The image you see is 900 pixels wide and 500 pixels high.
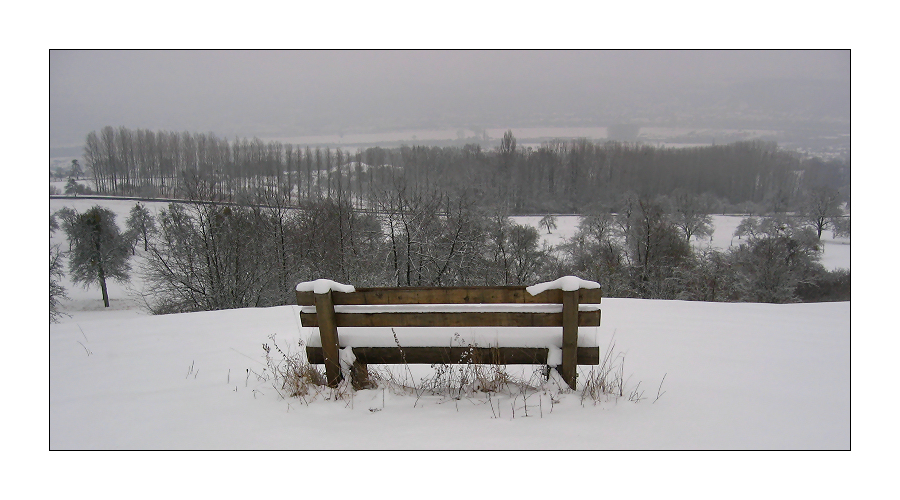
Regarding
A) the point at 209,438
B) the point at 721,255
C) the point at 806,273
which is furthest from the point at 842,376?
the point at 806,273

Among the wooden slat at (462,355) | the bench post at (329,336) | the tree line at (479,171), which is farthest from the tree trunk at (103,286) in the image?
the wooden slat at (462,355)

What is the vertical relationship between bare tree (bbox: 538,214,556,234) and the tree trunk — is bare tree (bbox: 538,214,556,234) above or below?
above

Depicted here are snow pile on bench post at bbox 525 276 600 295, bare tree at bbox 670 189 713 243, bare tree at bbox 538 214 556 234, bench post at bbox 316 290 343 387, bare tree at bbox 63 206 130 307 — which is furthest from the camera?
bare tree at bbox 538 214 556 234

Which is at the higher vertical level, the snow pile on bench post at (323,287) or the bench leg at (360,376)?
the snow pile on bench post at (323,287)

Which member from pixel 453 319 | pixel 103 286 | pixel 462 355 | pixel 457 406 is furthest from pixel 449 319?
pixel 103 286

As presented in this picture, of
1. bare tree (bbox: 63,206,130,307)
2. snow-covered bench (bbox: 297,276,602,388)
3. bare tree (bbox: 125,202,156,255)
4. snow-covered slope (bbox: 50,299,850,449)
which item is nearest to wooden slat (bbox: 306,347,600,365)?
snow-covered bench (bbox: 297,276,602,388)

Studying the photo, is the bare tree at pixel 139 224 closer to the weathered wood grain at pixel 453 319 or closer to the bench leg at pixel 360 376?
the bench leg at pixel 360 376

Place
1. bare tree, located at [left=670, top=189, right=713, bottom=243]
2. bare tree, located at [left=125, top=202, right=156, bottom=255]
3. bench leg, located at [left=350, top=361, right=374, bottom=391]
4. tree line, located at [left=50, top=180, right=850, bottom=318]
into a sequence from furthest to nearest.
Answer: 1. bare tree, located at [left=670, top=189, right=713, bottom=243]
2. bare tree, located at [left=125, top=202, right=156, bottom=255]
3. tree line, located at [left=50, top=180, right=850, bottom=318]
4. bench leg, located at [left=350, top=361, right=374, bottom=391]

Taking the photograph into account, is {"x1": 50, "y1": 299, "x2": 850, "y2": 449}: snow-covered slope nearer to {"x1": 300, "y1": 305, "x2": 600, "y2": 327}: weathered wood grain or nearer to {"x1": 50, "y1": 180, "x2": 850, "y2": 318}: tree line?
{"x1": 300, "y1": 305, "x2": 600, "y2": 327}: weathered wood grain
